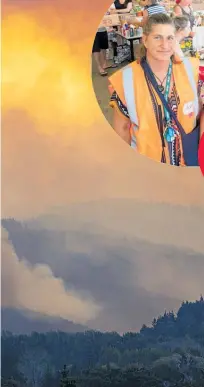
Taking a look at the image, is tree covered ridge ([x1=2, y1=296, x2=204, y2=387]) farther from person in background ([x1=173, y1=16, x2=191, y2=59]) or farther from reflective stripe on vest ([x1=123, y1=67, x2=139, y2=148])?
person in background ([x1=173, y1=16, x2=191, y2=59])

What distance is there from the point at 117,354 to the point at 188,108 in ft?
3.39

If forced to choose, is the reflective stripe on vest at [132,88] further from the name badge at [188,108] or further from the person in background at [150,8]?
the person in background at [150,8]

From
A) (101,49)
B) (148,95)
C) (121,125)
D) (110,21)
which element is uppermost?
(110,21)

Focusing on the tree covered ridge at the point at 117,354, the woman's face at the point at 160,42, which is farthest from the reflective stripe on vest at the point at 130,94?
the tree covered ridge at the point at 117,354

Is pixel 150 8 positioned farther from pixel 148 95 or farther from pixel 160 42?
pixel 148 95

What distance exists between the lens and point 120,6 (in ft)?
6.67

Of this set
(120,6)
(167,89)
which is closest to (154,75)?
(167,89)

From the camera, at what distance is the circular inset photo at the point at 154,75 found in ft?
6.66

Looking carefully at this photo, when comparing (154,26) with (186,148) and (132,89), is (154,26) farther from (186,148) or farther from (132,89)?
(186,148)

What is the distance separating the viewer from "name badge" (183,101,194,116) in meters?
2.08

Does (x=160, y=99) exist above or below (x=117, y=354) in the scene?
above

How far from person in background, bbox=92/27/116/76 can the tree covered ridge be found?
1013 millimetres

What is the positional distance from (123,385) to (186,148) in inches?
39.5

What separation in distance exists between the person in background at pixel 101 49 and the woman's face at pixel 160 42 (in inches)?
6.0
